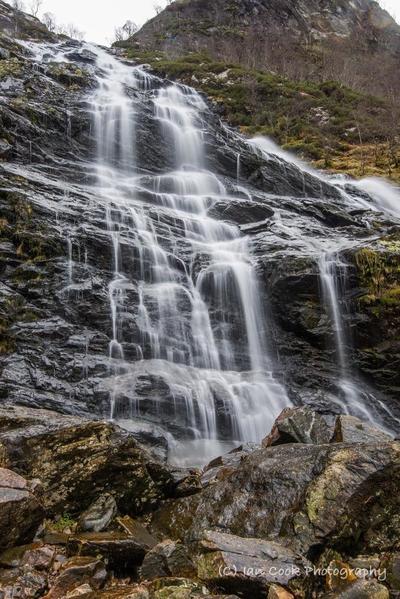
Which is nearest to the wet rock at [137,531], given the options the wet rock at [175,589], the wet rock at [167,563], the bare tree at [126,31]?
the wet rock at [167,563]

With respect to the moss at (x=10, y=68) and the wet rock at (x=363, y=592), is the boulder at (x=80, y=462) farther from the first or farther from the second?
the moss at (x=10, y=68)

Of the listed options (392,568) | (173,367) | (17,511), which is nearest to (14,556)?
(17,511)

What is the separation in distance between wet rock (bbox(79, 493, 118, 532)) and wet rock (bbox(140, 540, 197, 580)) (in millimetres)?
850

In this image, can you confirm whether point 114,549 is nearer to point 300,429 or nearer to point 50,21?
point 300,429

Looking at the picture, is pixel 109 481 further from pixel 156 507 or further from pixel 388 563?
pixel 388 563

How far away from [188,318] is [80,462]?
6.27 meters

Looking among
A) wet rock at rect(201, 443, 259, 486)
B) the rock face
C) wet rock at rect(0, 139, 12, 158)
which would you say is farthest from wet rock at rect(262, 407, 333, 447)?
the rock face

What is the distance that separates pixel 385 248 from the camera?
1243 centimetres

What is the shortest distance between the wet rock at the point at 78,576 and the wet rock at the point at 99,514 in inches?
28.3

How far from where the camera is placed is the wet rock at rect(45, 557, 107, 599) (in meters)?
3.50

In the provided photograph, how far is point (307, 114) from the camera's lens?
1368 inches

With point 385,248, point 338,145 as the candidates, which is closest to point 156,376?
point 385,248

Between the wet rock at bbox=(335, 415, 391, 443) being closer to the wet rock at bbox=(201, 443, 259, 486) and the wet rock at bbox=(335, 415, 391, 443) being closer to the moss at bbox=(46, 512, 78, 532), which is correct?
the wet rock at bbox=(201, 443, 259, 486)

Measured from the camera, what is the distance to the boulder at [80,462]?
4.93 meters
